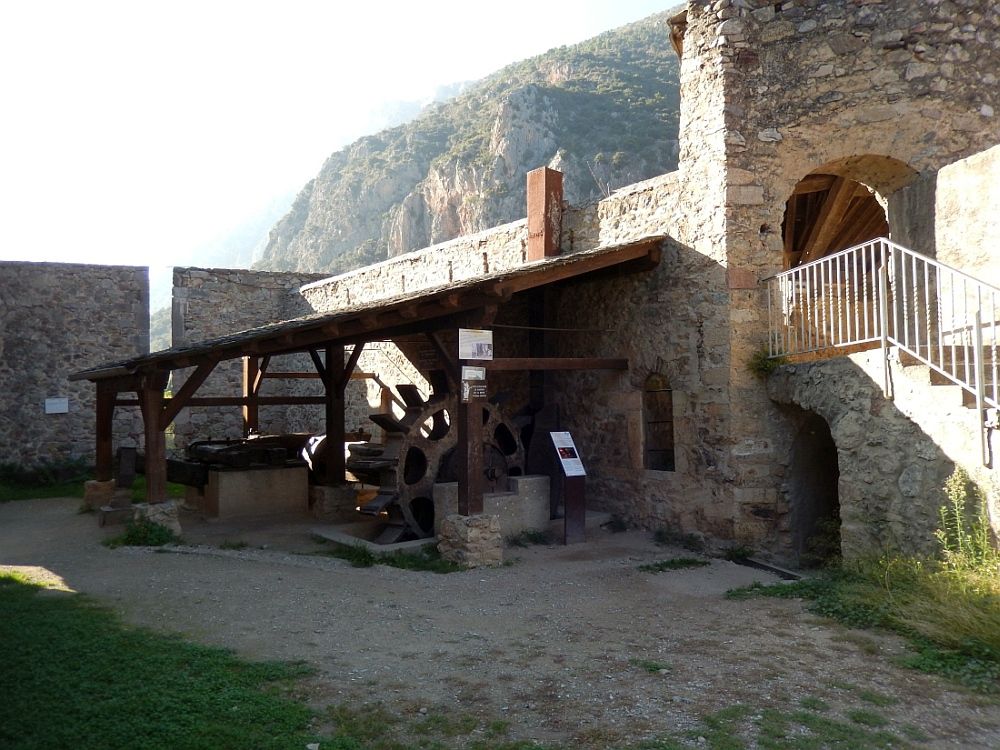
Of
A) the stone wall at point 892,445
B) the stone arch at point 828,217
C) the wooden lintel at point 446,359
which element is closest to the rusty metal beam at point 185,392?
the wooden lintel at point 446,359

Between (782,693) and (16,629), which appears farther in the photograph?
(16,629)

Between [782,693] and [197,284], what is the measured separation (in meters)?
14.8

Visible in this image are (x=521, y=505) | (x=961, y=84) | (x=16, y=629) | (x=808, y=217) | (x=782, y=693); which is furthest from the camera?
(x=808, y=217)

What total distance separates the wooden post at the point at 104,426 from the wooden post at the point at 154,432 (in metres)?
2.01

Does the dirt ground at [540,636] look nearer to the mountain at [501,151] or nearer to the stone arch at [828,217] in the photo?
the stone arch at [828,217]

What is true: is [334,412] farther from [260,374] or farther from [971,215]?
[971,215]

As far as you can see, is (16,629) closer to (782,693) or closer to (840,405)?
(782,693)

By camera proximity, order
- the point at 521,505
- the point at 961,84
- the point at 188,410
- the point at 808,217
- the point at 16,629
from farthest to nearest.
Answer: the point at 188,410 < the point at 808,217 < the point at 521,505 < the point at 961,84 < the point at 16,629

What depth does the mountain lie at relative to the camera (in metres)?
37.3

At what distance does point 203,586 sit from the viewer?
6.83m

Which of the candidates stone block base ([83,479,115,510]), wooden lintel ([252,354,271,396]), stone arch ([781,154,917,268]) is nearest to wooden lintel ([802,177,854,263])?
stone arch ([781,154,917,268])

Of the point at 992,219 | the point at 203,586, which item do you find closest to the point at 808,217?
the point at 992,219

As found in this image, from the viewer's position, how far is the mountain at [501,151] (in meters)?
37.3

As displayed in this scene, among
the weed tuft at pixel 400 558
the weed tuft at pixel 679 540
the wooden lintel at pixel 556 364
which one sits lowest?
the weed tuft at pixel 400 558
